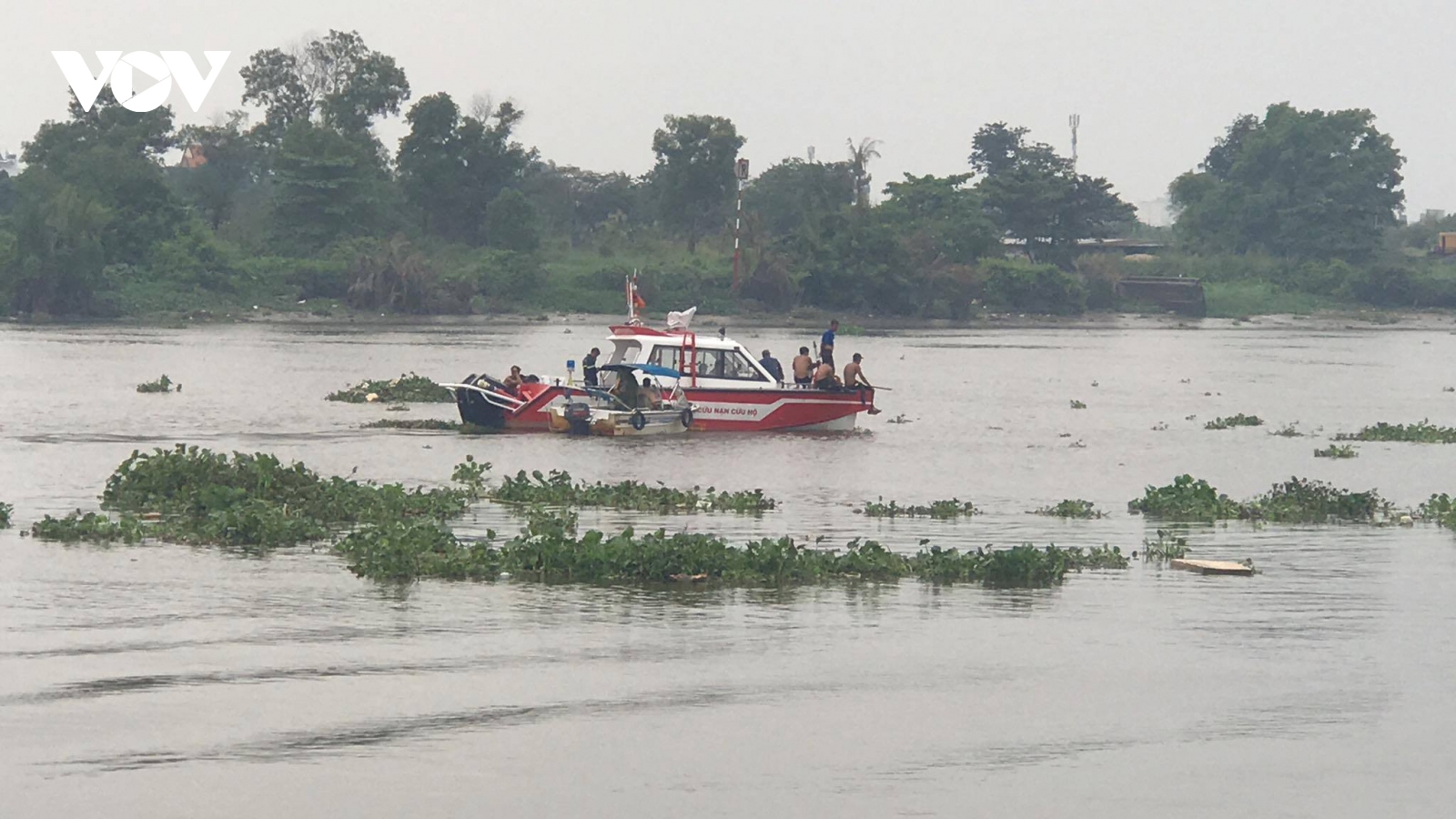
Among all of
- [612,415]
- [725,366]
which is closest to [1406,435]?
[725,366]

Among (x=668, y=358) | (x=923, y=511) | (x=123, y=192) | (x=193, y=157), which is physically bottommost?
(x=923, y=511)

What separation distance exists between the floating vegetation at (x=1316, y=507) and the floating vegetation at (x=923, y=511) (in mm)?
3233

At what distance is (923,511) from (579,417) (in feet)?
32.6

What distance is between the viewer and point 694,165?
97062 millimetres

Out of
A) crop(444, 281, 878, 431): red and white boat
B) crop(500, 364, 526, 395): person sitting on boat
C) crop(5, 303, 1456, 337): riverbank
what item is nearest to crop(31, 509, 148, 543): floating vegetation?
crop(444, 281, 878, 431): red and white boat

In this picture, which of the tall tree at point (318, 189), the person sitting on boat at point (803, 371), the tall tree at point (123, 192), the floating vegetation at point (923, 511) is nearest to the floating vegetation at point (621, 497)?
the floating vegetation at point (923, 511)

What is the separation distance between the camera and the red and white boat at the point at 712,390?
3033cm

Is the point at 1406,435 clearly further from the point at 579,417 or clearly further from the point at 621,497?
the point at 621,497

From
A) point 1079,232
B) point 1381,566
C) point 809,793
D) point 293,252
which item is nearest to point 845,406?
point 1381,566

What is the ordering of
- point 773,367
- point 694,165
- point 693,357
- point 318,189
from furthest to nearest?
point 694,165, point 318,189, point 773,367, point 693,357

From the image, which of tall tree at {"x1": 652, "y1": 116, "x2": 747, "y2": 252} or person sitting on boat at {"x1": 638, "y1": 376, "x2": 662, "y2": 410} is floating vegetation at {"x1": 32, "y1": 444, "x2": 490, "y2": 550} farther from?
tall tree at {"x1": 652, "y1": 116, "x2": 747, "y2": 252}

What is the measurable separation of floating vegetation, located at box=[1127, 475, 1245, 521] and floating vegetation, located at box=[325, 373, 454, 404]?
712 inches

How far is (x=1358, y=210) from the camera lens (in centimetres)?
10738

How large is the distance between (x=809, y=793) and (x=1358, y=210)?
344 ft
